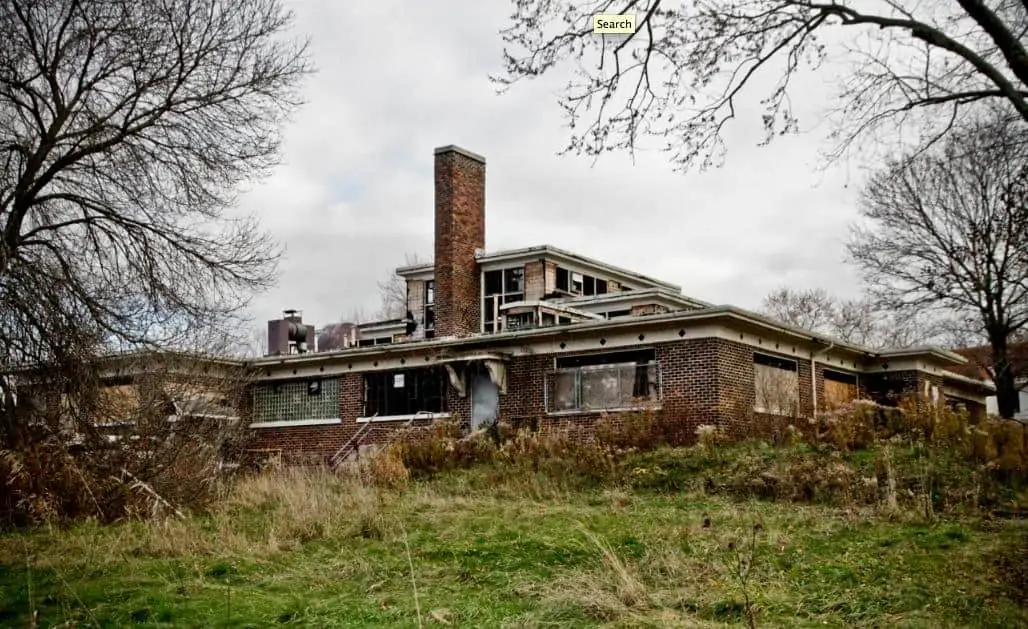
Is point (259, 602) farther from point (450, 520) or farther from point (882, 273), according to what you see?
point (882, 273)

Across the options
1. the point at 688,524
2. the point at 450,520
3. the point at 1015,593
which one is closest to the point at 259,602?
the point at 450,520

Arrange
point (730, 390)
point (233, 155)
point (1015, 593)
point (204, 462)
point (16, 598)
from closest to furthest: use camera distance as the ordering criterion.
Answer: point (1015, 593) → point (16, 598) → point (233, 155) → point (204, 462) → point (730, 390)

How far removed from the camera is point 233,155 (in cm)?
1467

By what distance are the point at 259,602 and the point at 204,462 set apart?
908 cm

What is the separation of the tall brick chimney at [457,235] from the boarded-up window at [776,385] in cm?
1022

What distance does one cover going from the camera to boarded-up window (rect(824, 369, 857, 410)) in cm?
2747

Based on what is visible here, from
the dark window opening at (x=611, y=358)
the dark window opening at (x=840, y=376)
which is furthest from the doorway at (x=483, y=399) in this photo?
the dark window opening at (x=840, y=376)

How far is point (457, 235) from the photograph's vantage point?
31969mm

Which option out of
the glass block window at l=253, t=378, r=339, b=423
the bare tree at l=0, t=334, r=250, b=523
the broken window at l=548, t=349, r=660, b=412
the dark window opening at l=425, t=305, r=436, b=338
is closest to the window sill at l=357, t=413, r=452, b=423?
the glass block window at l=253, t=378, r=339, b=423

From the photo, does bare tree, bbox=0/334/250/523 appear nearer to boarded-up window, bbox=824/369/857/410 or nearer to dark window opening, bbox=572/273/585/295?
boarded-up window, bbox=824/369/857/410

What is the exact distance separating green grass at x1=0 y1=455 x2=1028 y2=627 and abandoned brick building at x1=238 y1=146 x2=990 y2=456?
7.54m

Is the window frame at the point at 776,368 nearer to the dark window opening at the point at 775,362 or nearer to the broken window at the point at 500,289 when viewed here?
the dark window opening at the point at 775,362

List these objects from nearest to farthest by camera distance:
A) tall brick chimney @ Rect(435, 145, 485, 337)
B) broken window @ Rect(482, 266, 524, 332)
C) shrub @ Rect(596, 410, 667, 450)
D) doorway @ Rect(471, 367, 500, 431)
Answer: shrub @ Rect(596, 410, 667, 450) < doorway @ Rect(471, 367, 500, 431) < tall brick chimney @ Rect(435, 145, 485, 337) < broken window @ Rect(482, 266, 524, 332)

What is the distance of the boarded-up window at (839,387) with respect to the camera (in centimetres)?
2747
